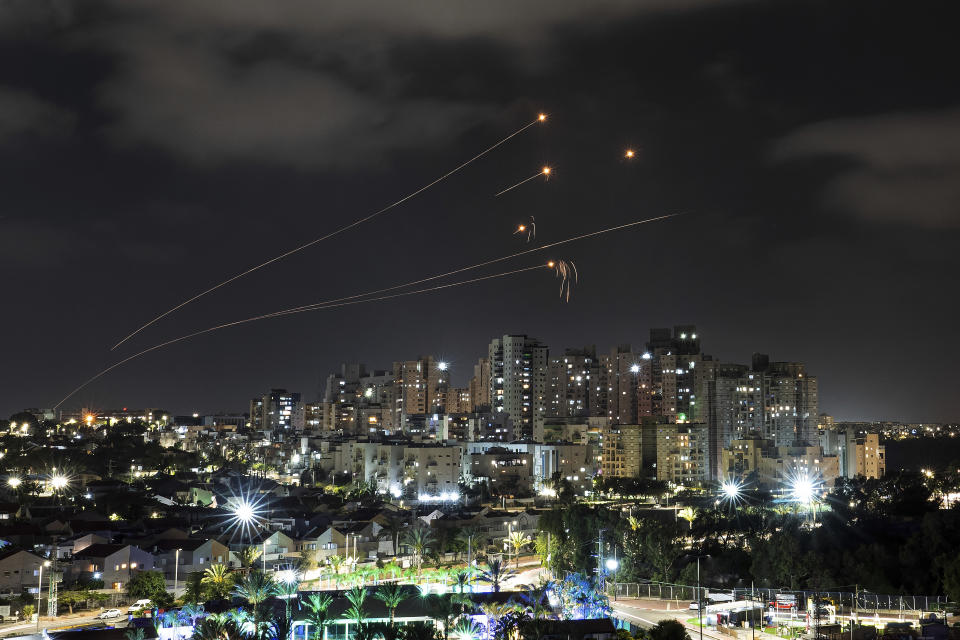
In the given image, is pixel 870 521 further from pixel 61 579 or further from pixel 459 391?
pixel 459 391

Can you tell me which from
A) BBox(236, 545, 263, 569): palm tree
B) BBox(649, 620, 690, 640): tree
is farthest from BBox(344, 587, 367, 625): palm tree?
BBox(236, 545, 263, 569): palm tree

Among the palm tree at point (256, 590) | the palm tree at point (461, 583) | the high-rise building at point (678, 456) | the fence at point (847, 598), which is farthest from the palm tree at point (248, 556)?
the high-rise building at point (678, 456)

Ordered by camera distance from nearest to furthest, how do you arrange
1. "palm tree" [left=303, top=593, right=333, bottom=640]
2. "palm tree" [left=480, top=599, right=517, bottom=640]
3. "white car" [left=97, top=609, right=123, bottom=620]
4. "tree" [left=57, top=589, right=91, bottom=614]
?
"palm tree" [left=303, top=593, right=333, bottom=640]
"palm tree" [left=480, top=599, right=517, bottom=640]
"white car" [left=97, top=609, right=123, bottom=620]
"tree" [left=57, top=589, right=91, bottom=614]

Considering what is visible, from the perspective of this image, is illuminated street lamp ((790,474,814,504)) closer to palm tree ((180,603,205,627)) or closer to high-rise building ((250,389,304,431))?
palm tree ((180,603,205,627))

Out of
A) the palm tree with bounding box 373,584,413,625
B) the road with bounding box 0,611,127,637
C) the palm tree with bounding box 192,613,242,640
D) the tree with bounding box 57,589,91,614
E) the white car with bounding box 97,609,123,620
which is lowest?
the road with bounding box 0,611,127,637

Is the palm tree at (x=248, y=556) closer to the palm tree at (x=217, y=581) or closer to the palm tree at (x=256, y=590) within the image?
the palm tree at (x=217, y=581)

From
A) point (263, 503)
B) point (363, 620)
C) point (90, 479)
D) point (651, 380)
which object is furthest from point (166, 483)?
point (651, 380)
